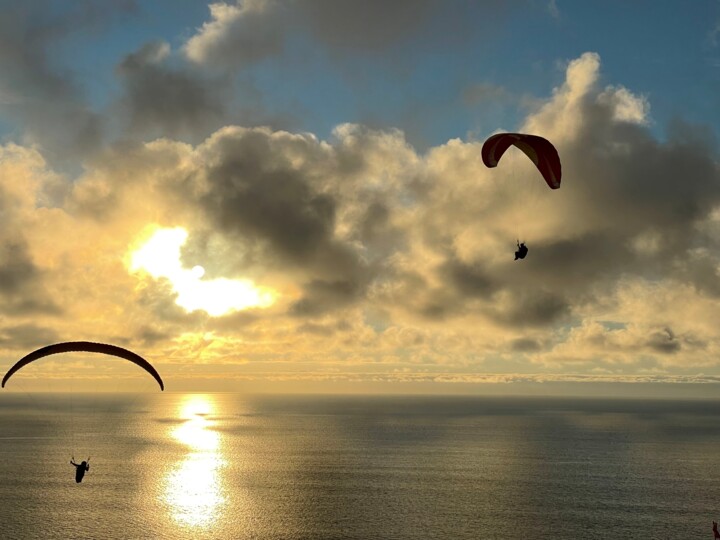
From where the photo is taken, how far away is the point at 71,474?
11200 centimetres

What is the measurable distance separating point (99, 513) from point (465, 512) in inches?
1746

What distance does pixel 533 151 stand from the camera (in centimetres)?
4206

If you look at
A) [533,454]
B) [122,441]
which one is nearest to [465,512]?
[533,454]

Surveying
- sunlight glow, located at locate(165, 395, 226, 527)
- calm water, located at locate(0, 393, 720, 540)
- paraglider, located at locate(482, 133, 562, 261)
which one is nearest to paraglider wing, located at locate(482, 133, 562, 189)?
paraglider, located at locate(482, 133, 562, 261)

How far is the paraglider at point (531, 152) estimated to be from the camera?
39.7 meters

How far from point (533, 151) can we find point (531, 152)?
50cm

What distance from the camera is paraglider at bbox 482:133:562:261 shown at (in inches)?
1563

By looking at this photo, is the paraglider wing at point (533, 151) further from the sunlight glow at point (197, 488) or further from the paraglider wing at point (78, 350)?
the sunlight glow at point (197, 488)

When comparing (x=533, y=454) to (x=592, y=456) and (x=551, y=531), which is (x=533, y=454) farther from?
(x=551, y=531)

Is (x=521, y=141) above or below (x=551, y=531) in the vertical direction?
above

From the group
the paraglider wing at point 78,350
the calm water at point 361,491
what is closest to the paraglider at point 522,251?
the paraglider wing at point 78,350

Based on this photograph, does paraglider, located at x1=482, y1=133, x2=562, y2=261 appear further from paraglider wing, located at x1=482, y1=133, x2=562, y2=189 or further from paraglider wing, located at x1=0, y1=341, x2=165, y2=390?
paraglider wing, located at x1=0, y1=341, x2=165, y2=390

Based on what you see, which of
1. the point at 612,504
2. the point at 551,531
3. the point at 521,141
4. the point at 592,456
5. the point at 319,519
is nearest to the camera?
the point at 521,141

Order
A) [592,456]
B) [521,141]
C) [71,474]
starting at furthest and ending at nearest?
[592,456] < [71,474] < [521,141]
